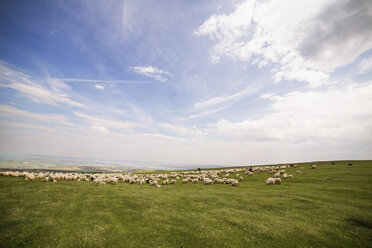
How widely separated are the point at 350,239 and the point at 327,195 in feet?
28.4

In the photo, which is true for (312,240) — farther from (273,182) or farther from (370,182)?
(370,182)

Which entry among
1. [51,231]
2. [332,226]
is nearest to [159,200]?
[51,231]

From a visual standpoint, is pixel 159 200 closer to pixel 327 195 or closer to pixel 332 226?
pixel 332 226

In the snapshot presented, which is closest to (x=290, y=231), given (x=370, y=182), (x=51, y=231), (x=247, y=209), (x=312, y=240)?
(x=312, y=240)

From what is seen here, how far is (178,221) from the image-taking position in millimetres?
9133

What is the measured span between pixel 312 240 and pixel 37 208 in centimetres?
1626

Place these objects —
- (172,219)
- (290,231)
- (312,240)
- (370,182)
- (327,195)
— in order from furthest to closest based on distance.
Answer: (370,182), (327,195), (172,219), (290,231), (312,240)

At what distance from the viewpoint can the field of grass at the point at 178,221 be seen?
23.1ft

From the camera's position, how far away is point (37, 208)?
380 inches

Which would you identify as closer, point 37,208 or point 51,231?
point 51,231

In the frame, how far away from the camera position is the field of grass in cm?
705

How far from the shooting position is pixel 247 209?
11062mm

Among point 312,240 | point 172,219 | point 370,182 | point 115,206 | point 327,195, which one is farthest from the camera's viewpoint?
point 370,182

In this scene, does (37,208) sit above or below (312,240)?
above
